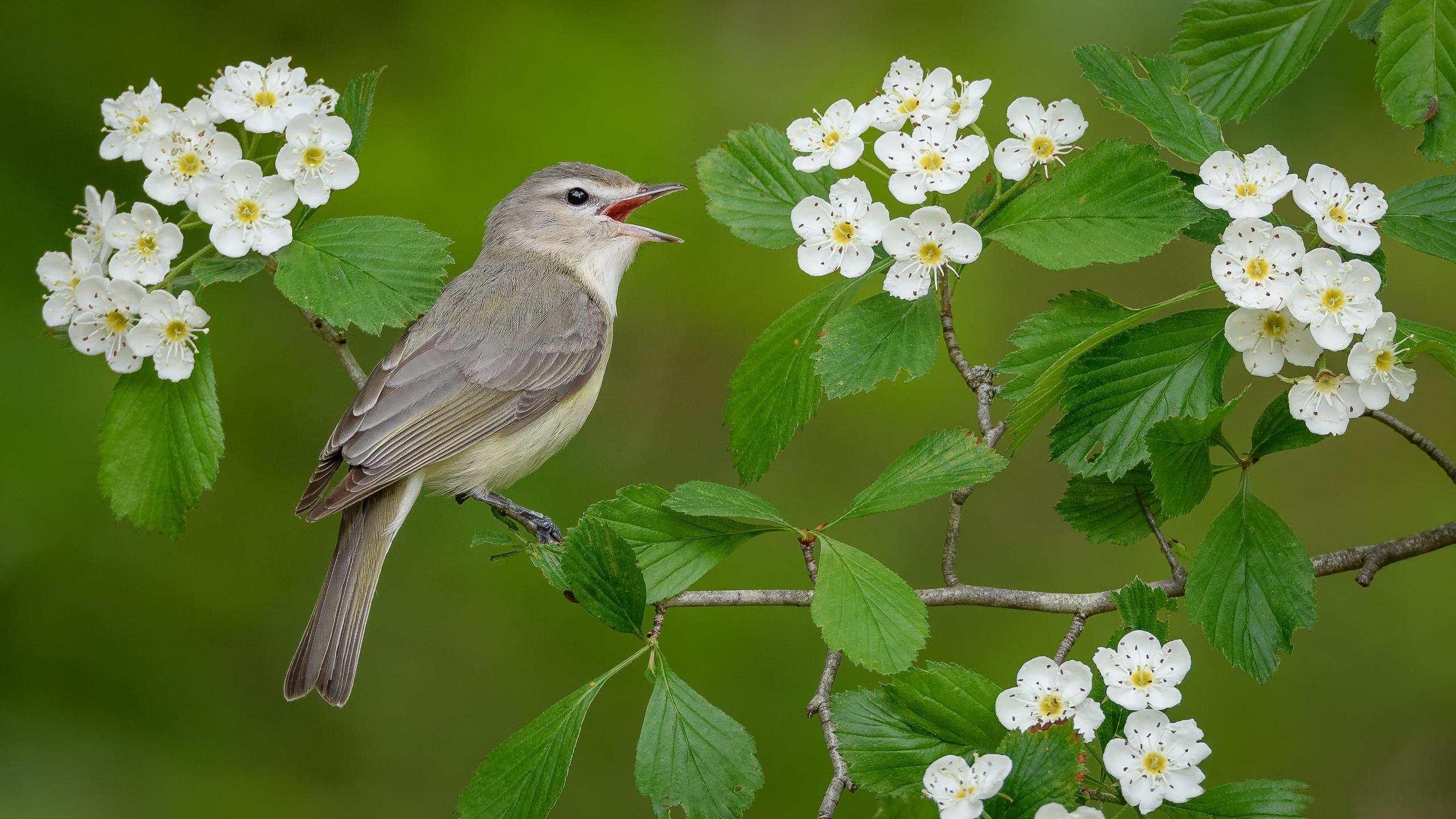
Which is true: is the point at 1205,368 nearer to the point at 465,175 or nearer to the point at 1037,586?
the point at 1037,586

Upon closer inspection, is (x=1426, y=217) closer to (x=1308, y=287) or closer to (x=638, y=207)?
(x=1308, y=287)

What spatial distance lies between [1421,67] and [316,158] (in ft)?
5.73

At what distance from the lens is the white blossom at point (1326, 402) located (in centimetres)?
168

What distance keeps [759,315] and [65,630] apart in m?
2.64

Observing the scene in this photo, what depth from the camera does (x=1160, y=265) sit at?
15.8ft

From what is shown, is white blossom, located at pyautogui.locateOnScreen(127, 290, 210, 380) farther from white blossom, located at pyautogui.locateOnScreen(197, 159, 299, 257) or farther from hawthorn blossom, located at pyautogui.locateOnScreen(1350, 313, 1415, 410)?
hawthorn blossom, located at pyautogui.locateOnScreen(1350, 313, 1415, 410)

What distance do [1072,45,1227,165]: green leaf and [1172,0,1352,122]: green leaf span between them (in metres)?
0.07

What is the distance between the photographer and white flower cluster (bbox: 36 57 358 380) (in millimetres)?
2178

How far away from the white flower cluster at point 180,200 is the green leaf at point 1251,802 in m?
1.63

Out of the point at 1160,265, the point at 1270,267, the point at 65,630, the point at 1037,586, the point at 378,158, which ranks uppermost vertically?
the point at 378,158

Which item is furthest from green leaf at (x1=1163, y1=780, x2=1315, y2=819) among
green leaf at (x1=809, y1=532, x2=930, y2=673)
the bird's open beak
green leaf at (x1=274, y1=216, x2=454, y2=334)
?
the bird's open beak

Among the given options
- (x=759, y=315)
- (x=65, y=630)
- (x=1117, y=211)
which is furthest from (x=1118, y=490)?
(x=65, y=630)

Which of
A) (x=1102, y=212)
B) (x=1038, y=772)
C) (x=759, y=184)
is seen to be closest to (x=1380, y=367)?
(x=1102, y=212)

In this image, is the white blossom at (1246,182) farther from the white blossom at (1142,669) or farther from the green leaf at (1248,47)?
the white blossom at (1142,669)
